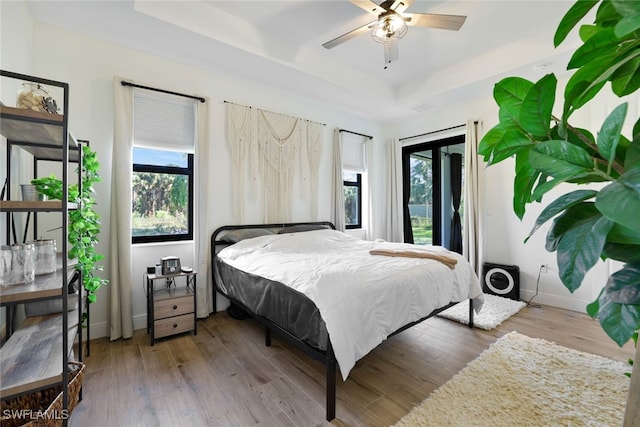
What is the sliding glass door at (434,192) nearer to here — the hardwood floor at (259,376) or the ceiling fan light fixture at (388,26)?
the hardwood floor at (259,376)

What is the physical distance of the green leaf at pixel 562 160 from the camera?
→ 0.43 metres

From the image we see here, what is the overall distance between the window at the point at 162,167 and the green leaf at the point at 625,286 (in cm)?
342

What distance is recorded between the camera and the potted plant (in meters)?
0.37

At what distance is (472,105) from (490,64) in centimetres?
82

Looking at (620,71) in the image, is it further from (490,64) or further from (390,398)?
(490,64)

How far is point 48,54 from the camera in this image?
2.47 metres

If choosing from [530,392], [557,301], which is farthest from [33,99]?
[557,301]

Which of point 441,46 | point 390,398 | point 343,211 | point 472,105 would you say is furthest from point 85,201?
point 472,105

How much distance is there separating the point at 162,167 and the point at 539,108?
11.1 ft

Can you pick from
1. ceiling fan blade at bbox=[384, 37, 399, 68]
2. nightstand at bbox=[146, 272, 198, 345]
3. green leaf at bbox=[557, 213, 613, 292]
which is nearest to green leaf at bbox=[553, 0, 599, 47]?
green leaf at bbox=[557, 213, 613, 292]

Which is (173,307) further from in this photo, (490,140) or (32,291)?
(490,140)

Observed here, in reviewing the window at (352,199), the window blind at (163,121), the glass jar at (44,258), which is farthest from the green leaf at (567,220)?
the window at (352,199)

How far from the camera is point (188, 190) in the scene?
10.7 ft

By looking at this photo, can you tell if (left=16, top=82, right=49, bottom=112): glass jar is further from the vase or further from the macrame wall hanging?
the macrame wall hanging
